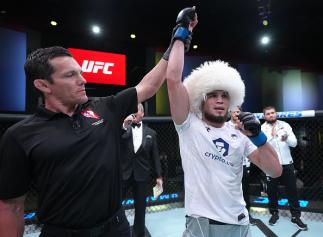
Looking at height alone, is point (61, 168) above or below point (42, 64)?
below

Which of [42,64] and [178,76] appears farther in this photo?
[178,76]

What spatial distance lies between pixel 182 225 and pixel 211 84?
3.27 m

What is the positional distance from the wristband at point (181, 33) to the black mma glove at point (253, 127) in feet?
1.90

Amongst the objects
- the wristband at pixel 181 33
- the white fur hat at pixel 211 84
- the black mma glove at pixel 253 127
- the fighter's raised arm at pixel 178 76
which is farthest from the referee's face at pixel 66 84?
the black mma glove at pixel 253 127

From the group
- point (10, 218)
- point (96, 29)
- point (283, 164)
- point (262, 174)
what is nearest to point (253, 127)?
point (10, 218)

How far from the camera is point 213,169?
1800 mm

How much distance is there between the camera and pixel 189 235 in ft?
5.78

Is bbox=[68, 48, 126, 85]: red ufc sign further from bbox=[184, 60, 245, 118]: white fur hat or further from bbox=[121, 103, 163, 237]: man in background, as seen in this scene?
bbox=[184, 60, 245, 118]: white fur hat

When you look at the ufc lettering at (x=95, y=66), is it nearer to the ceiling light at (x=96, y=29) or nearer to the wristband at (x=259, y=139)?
the ceiling light at (x=96, y=29)

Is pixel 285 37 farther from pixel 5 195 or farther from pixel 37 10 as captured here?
pixel 5 195

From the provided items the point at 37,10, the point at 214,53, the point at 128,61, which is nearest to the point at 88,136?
the point at 37,10

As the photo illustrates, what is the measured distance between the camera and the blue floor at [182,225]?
4.24 m

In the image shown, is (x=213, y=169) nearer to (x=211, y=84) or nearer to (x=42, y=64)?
(x=211, y=84)

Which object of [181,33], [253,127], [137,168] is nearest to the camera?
[253,127]
